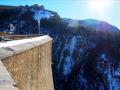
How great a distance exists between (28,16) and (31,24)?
4.14 meters

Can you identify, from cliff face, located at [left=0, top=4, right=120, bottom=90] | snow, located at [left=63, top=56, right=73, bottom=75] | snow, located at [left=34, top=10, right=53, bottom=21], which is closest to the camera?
cliff face, located at [left=0, top=4, right=120, bottom=90]

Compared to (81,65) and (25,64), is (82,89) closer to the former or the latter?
(81,65)

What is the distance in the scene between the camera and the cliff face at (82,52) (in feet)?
172

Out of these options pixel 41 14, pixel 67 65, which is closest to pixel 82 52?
pixel 67 65

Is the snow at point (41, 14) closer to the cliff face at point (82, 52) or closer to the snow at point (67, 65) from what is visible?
the cliff face at point (82, 52)

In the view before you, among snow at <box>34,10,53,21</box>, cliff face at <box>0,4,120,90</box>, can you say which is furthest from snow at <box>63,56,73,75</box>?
snow at <box>34,10,53,21</box>

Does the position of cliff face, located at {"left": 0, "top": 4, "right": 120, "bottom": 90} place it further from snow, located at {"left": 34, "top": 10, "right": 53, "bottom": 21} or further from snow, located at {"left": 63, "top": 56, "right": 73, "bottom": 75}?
snow, located at {"left": 34, "top": 10, "right": 53, "bottom": 21}

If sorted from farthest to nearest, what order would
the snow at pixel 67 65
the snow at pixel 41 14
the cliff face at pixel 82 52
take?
the snow at pixel 41 14
the snow at pixel 67 65
the cliff face at pixel 82 52

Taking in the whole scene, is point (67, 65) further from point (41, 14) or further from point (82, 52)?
point (41, 14)

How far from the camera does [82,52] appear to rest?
5638 cm

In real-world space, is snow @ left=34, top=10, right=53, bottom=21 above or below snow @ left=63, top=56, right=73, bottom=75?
above

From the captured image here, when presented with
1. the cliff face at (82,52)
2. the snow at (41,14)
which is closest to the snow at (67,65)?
the cliff face at (82,52)

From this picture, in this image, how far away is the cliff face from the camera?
5228 cm

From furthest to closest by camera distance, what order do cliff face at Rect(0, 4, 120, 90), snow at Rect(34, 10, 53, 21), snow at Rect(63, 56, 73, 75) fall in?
1. snow at Rect(34, 10, 53, 21)
2. snow at Rect(63, 56, 73, 75)
3. cliff face at Rect(0, 4, 120, 90)
